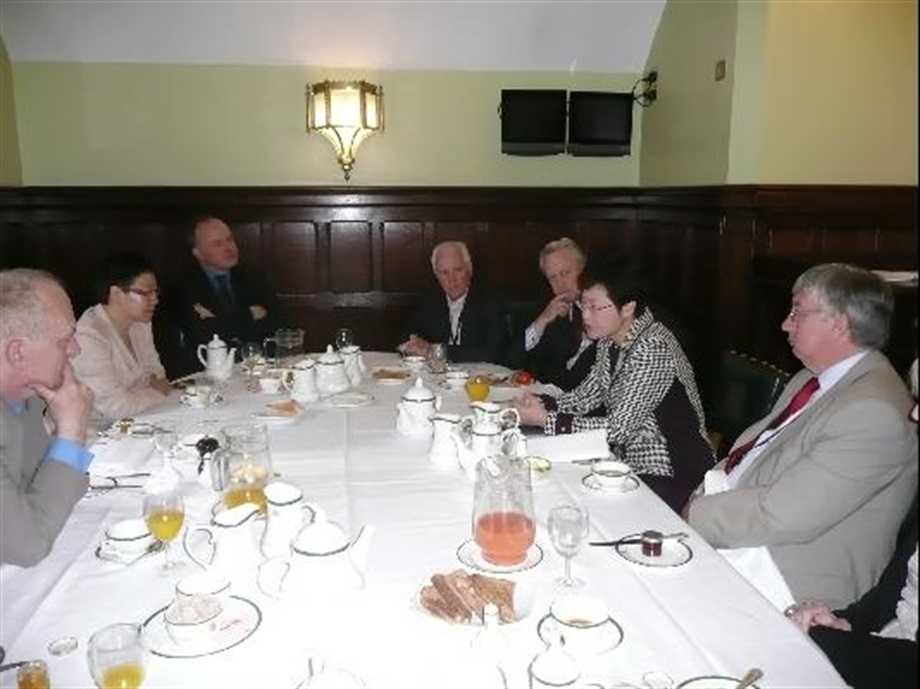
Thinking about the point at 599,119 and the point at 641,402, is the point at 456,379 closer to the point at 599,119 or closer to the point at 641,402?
the point at 641,402

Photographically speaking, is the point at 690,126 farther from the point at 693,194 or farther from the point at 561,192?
the point at 561,192

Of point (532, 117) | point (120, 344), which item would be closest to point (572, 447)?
point (120, 344)

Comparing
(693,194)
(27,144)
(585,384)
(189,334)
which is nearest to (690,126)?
(693,194)

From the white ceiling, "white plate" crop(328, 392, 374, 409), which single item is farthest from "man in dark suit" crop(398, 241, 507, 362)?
the white ceiling

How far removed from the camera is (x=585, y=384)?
9.53 ft

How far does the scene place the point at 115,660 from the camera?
3.68ft

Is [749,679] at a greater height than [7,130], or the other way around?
[7,130]

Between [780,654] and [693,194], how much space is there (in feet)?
11.4

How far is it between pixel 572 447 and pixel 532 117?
3.35m

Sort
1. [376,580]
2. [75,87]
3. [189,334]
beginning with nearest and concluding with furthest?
[376,580], [189,334], [75,87]

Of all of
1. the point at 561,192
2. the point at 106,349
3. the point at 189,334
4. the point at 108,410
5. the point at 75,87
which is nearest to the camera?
the point at 108,410

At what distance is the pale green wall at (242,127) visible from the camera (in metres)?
4.88

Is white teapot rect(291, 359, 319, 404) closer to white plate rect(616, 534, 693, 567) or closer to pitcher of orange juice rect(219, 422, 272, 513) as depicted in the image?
pitcher of orange juice rect(219, 422, 272, 513)

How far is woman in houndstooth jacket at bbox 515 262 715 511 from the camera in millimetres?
2443
